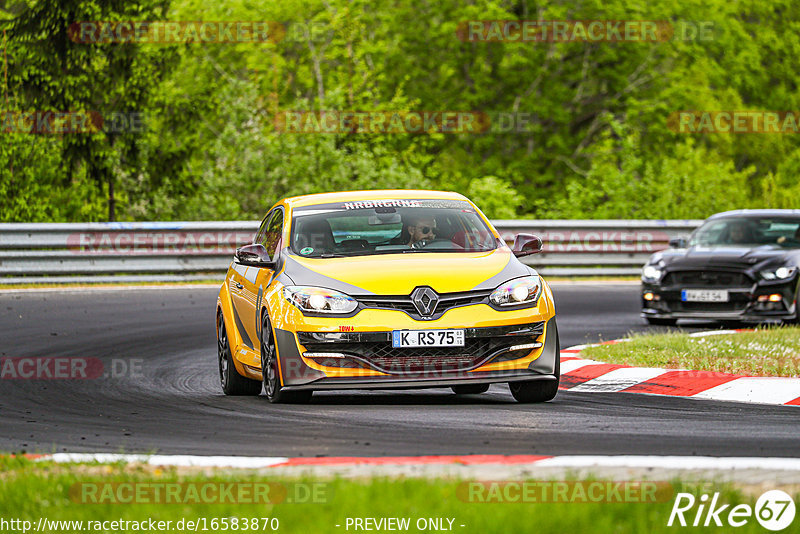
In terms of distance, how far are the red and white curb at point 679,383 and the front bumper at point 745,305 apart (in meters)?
4.42

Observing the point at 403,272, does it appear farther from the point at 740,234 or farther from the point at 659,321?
the point at 740,234

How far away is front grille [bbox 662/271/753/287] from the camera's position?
53.1 ft

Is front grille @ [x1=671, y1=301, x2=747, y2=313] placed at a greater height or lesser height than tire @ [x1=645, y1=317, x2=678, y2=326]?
greater

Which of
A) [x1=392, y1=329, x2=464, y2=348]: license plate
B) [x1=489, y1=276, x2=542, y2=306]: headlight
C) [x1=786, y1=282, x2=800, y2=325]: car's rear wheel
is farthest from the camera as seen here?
[x1=786, y1=282, x2=800, y2=325]: car's rear wheel

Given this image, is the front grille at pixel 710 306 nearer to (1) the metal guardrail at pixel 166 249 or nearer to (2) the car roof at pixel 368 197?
(2) the car roof at pixel 368 197

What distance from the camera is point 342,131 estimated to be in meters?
30.8

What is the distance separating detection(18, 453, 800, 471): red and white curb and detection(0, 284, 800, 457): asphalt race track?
0.30 metres

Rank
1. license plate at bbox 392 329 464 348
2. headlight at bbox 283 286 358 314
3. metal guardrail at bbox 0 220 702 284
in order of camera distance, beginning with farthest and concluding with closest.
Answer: metal guardrail at bbox 0 220 702 284
headlight at bbox 283 286 358 314
license plate at bbox 392 329 464 348

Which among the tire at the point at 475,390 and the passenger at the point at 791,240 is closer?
the tire at the point at 475,390

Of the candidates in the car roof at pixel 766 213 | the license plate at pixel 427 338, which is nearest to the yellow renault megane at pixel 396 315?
the license plate at pixel 427 338

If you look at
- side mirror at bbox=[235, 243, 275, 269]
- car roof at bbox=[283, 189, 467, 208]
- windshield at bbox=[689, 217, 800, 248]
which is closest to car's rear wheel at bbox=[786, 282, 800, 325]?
windshield at bbox=[689, 217, 800, 248]

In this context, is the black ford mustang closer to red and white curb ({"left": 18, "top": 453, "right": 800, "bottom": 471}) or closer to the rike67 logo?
red and white curb ({"left": 18, "top": 453, "right": 800, "bottom": 471})

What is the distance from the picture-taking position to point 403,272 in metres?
9.51

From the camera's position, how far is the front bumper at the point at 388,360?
9281 millimetres
